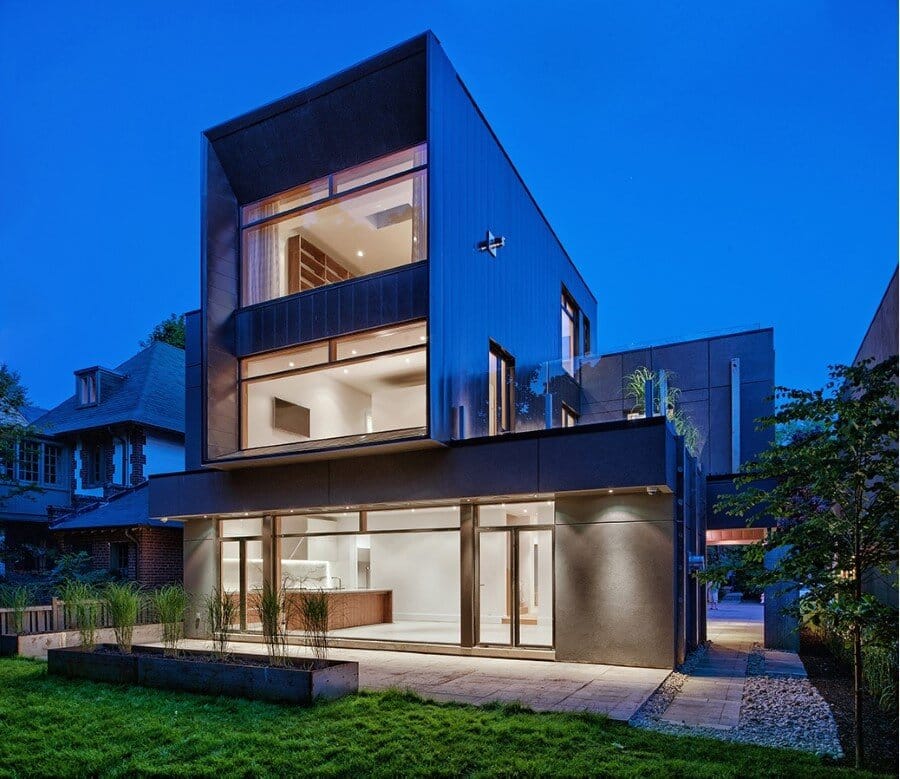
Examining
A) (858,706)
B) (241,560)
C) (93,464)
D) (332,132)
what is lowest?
(241,560)

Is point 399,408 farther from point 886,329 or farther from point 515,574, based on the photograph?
point 886,329

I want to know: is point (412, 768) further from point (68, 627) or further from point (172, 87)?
point (172, 87)

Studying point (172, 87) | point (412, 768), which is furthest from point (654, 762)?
point (172, 87)

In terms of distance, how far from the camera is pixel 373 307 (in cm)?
1173

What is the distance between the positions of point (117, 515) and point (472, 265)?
38.8 ft

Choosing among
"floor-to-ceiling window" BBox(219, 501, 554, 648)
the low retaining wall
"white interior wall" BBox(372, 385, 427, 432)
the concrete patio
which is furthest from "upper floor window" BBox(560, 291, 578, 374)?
the low retaining wall

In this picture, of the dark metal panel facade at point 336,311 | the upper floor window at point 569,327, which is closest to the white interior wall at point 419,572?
the dark metal panel facade at point 336,311

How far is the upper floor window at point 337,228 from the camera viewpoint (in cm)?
1174

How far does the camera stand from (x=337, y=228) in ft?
41.5

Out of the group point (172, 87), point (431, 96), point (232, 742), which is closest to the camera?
point (232, 742)

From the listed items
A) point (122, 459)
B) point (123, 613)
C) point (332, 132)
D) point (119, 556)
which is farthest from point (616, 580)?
point (122, 459)

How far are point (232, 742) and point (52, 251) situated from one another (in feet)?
513

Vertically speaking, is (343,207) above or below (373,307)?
above

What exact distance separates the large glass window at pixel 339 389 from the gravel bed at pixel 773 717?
17.3 ft
